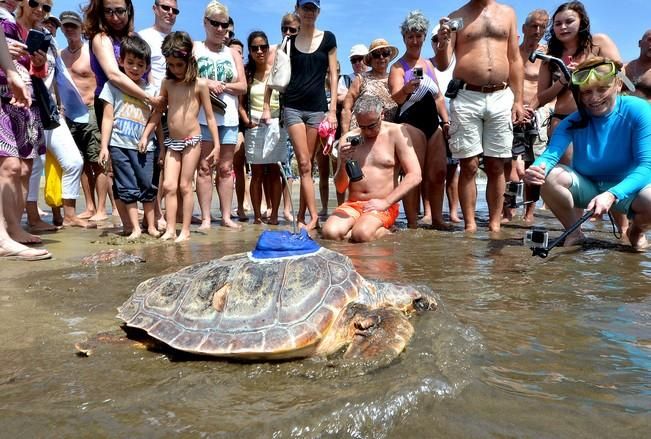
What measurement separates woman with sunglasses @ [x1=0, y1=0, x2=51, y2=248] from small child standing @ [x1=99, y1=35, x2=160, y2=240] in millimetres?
642

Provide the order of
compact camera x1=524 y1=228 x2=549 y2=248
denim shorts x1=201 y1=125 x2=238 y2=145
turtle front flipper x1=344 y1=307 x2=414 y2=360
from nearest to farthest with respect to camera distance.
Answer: turtle front flipper x1=344 y1=307 x2=414 y2=360
compact camera x1=524 y1=228 x2=549 y2=248
denim shorts x1=201 y1=125 x2=238 y2=145

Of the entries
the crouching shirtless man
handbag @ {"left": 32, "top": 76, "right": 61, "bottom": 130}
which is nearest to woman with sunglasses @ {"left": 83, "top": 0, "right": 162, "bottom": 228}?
handbag @ {"left": 32, "top": 76, "right": 61, "bottom": 130}

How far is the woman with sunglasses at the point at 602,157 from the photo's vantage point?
3781 millimetres

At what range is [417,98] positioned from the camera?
563 cm

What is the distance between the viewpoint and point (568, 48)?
212 inches

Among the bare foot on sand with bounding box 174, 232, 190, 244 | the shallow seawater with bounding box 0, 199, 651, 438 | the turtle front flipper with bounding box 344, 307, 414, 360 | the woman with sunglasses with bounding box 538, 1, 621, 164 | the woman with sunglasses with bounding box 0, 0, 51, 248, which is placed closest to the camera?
the shallow seawater with bounding box 0, 199, 651, 438

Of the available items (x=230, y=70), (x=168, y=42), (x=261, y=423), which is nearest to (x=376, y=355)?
(x=261, y=423)

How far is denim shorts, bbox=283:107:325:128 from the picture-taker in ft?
18.4

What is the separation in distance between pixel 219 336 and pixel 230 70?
184 inches

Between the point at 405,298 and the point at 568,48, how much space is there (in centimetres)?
451

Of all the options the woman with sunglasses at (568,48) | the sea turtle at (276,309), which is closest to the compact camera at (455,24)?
the woman with sunglasses at (568,48)

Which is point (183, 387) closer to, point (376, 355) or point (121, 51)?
point (376, 355)

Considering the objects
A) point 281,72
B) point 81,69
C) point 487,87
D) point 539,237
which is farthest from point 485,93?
point 81,69

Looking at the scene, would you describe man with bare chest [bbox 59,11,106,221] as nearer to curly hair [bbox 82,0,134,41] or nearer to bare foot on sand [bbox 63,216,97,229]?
bare foot on sand [bbox 63,216,97,229]
